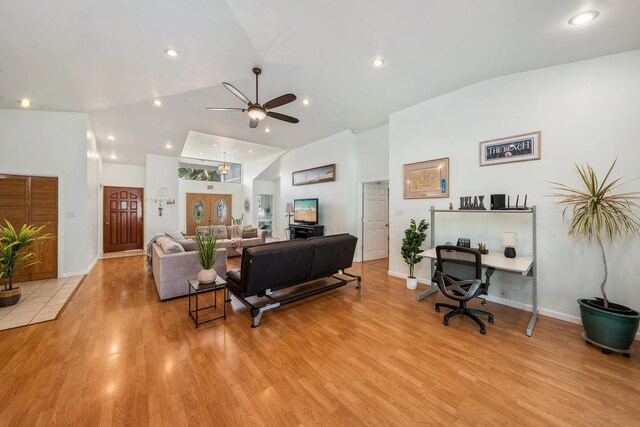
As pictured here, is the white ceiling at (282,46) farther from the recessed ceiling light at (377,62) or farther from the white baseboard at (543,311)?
the white baseboard at (543,311)

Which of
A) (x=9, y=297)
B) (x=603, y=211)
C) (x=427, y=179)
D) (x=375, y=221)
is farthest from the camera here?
(x=375, y=221)

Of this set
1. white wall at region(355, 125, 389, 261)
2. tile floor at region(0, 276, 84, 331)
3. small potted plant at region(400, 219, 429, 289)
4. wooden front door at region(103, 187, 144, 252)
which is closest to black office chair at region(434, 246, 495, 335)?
small potted plant at region(400, 219, 429, 289)

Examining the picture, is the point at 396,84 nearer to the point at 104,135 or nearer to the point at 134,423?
the point at 134,423

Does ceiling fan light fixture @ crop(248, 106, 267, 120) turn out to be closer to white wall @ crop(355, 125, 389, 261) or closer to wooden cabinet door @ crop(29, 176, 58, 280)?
white wall @ crop(355, 125, 389, 261)

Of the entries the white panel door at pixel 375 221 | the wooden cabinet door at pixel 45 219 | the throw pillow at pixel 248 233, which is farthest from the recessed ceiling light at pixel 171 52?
the throw pillow at pixel 248 233

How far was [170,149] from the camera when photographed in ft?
23.5

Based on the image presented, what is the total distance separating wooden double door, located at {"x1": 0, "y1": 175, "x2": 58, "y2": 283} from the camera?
4305 mm

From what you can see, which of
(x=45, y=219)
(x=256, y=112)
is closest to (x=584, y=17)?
(x=256, y=112)

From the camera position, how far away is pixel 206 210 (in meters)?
10.1

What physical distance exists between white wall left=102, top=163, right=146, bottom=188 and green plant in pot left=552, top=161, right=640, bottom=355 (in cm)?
1041

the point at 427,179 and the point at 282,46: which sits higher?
the point at 282,46

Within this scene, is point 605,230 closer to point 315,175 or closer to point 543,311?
point 543,311

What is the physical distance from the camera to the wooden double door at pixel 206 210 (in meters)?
9.71

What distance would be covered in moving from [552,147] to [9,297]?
747 cm
